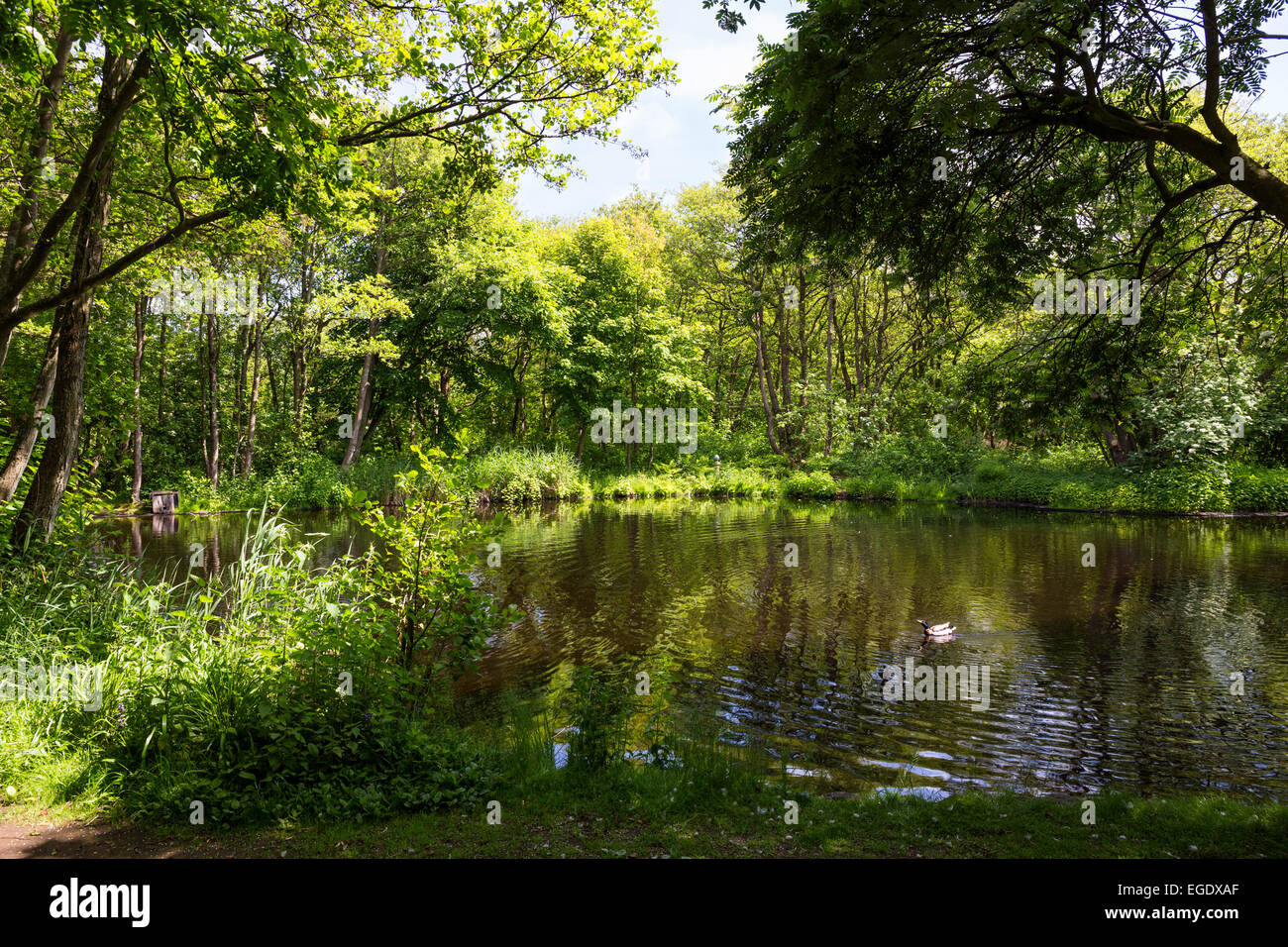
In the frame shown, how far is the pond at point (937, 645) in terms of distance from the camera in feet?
20.5

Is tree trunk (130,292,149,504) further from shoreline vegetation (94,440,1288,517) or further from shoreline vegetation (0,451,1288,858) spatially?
shoreline vegetation (0,451,1288,858)

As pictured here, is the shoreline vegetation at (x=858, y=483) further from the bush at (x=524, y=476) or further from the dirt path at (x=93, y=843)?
the dirt path at (x=93, y=843)

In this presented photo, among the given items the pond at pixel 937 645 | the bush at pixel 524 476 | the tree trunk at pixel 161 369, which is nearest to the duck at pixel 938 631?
the pond at pixel 937 645

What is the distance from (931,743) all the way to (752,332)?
116 feet

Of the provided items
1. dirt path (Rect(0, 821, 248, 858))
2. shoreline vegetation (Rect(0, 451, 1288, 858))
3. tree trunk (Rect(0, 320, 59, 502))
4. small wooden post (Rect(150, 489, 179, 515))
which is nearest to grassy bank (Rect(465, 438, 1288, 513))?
small wooden post (Rect(150, 489, 179, 515))

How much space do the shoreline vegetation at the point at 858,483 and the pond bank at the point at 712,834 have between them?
17.9 meters

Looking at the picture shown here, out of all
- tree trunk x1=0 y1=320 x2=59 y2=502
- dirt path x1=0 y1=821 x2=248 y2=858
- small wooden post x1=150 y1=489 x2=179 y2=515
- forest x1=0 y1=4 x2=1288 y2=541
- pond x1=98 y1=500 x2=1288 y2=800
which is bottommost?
pond x1=98 y1=500 x2=1288 y2=800

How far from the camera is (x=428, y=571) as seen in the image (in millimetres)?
5625

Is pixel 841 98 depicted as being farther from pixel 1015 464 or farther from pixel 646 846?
pixel 1015 464

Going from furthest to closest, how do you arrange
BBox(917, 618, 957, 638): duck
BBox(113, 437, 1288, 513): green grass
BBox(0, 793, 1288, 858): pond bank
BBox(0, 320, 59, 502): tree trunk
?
BBox(113, 437, 1288, 513): green grass
BBox(917, 618, 957, 638): duck
BBox(0, 320, 59, 502): tree trunk
BBox(0, 793, 1288, 858): pond bank

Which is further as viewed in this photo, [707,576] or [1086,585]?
[707,576]

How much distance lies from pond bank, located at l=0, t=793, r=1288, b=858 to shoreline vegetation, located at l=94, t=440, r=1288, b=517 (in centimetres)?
1791

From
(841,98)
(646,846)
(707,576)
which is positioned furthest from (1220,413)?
(646,846)

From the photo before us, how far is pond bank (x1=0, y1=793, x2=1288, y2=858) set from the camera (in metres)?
3.76
